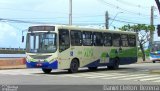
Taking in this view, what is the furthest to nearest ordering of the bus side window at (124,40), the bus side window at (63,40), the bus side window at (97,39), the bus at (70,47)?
the bus side window at (124,40) → the bus side window at (97,39) → the bus side window at (63,40) → the bus at (70,47)

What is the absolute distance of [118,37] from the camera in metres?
35.7

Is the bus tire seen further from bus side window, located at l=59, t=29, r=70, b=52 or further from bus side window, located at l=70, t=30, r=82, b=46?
bus side window, located at l=59, t=29, r=70, b=52

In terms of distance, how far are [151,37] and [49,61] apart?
4658 centimetres

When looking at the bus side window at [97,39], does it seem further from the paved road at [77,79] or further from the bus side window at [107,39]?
the paved road at [77,79]

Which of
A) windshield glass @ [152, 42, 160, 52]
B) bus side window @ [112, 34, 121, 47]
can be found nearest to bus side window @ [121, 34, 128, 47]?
bus side window @ [112, 34, 121, 47]

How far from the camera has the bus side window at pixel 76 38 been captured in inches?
1175

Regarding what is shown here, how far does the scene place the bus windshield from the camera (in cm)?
2841

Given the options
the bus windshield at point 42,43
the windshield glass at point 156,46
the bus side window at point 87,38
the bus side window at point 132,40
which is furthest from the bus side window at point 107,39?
the windshield glass at point 156,46

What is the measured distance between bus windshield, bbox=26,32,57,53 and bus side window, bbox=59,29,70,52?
1.48ft

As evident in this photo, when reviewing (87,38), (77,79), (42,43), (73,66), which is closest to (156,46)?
(87,38)

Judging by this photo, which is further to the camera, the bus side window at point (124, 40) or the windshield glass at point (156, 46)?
the windshield glass at point (156, 46)

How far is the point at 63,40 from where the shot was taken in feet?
94.9

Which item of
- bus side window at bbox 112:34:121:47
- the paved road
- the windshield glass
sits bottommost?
the paved road

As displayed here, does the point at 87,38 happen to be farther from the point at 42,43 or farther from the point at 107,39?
the point at 42,43
